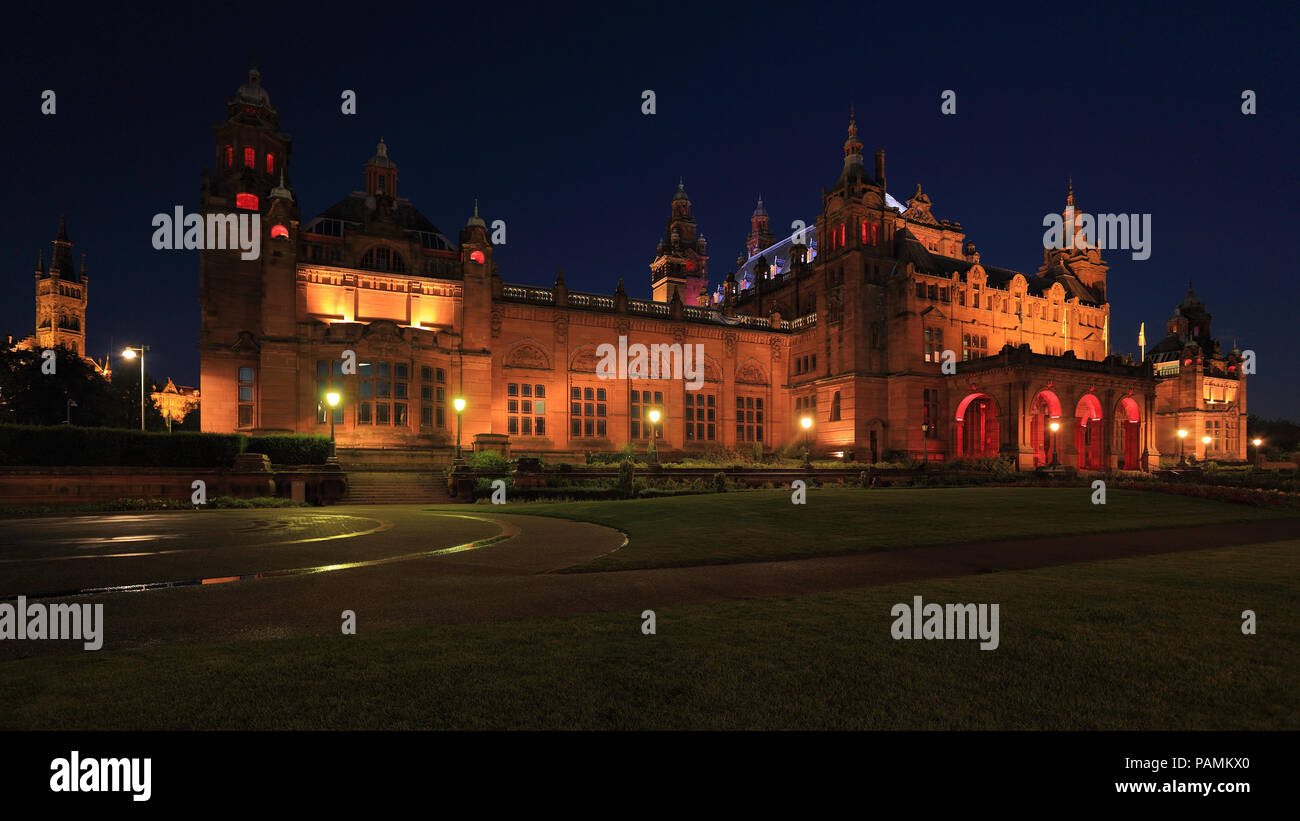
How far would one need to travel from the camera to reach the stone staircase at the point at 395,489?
1173 inches

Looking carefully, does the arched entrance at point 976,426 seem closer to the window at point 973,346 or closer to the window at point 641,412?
the window at point 973,346

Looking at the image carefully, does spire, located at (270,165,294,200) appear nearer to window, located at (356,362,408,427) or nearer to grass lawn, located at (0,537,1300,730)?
window, located at (356,362,408,427)

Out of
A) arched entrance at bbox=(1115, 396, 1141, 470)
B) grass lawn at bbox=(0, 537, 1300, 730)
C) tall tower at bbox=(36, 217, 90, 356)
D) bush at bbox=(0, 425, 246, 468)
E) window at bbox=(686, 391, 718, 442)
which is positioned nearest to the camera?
grass lawn at bbox=(0, 537, 1300, 730)

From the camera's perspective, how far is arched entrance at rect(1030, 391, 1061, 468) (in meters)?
47.0

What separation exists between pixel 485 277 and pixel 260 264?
1395 cm

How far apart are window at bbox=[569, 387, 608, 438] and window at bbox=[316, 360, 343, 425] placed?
52.1 ft

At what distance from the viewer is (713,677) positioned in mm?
5422

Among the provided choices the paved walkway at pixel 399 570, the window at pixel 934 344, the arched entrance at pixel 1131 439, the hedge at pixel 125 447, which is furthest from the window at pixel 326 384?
the arched entrance at pixel 1131 439

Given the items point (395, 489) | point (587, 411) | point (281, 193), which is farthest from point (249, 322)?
point (587, 411)

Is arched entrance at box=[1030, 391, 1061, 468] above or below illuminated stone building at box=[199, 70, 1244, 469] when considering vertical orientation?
below

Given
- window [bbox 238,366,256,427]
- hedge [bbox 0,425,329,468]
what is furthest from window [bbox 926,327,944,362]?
window [bbox 238,366,256,427]

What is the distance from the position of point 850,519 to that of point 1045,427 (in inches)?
1614

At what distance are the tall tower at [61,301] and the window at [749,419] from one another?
128 m
